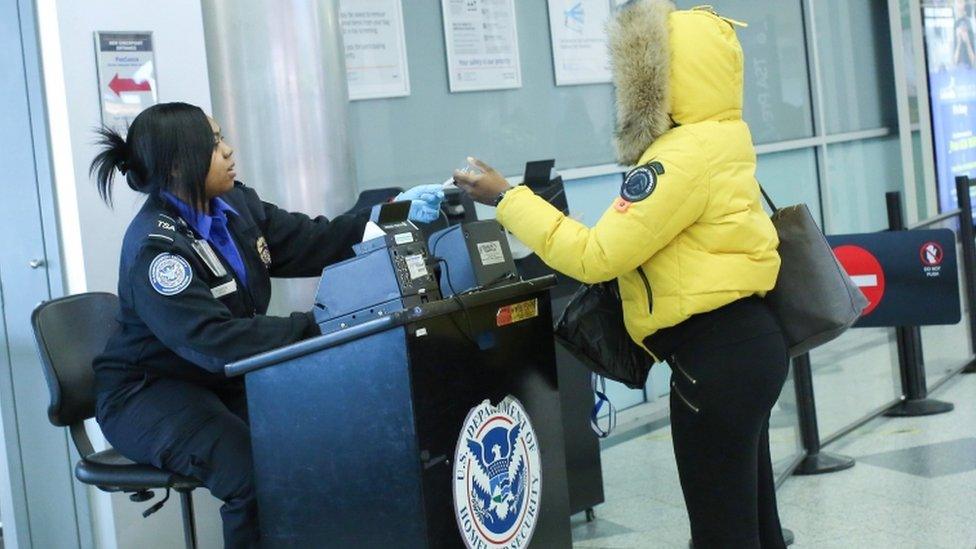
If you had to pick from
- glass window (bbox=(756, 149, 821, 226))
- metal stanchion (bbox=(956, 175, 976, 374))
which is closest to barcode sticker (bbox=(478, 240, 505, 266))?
metal stanchion (bbox=(956, 175, 976, 374))

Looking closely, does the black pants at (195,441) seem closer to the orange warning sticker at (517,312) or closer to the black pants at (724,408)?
the orange warning sticker at (517,312)

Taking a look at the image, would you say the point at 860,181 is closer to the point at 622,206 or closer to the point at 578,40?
the point at 578,40

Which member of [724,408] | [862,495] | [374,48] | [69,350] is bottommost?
[862,495]

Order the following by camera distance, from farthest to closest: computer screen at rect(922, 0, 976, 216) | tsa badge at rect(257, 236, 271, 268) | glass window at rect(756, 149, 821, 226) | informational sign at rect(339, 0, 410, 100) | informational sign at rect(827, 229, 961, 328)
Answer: computer screen at rect(922, 0, 976, 216) < glass window at rect(756, 149, 821, 226) < informational sign at rect(827, 229, 961, 328) < informational sign at rect(339, 0, 410, 100) < tsa badge at rect(257, 236, 271, 268)

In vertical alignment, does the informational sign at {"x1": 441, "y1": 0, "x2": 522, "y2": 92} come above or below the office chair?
above

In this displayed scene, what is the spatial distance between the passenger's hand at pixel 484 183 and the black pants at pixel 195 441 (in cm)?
75

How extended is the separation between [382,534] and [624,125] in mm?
989

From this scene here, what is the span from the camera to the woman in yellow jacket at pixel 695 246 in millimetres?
2398

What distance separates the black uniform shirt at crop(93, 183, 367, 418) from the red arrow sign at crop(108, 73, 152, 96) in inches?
25.2

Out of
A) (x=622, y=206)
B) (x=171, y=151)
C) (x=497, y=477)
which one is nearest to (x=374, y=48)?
(x=171, y=151)

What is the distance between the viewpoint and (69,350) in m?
2.90

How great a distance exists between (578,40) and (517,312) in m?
3.14

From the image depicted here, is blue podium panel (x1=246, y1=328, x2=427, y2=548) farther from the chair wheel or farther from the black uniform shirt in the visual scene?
the chair wheel

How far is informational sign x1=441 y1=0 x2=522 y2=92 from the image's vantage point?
482cm
